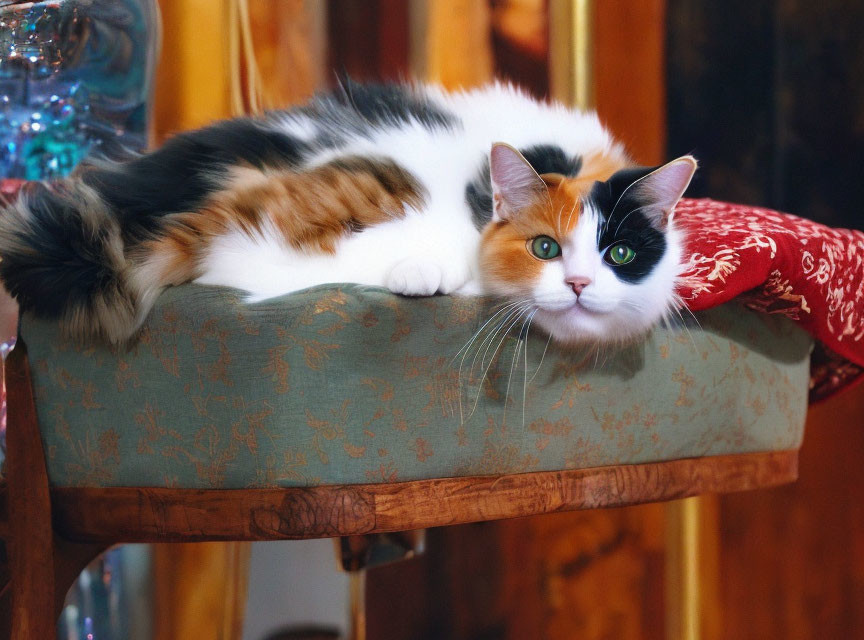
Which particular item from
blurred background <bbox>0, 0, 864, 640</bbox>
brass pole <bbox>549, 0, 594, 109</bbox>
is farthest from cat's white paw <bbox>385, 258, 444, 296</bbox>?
brass pole <bbox>549, 0, 594, 109</bbox>

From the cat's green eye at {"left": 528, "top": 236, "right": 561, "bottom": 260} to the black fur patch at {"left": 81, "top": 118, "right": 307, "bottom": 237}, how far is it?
338mm

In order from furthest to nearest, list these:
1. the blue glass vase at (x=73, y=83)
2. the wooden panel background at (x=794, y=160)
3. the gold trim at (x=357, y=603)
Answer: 1. the wooden panel background at (x=794, y=160)
2. the gold trim at (x=357, y=603)
3. the blue glass vase at (x=73, y=83)

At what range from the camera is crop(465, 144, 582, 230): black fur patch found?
936 mm

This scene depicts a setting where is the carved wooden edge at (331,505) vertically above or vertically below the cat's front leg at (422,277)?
below

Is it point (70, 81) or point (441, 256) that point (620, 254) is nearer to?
point (441, 256)

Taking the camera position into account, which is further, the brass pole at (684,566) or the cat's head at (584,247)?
the brass pole at (684,566)

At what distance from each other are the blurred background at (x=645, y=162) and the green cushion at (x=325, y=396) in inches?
39.2

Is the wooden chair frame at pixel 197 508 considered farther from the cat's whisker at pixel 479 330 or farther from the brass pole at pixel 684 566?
the brass pole at pixel 684 566

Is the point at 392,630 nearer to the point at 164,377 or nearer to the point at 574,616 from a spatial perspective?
the point at 574,616

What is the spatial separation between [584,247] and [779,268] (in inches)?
10.3

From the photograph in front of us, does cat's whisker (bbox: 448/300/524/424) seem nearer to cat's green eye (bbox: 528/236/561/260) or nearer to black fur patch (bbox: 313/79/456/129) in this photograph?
cat's green eye (bbox: 528/236/561/260)

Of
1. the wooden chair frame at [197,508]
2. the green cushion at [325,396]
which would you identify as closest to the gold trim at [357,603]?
the wooden chair frame at [197,508]

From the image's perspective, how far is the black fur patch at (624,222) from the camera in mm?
853

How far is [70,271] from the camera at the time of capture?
843mm
